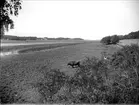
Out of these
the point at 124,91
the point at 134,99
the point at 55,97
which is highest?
the point at 124,91

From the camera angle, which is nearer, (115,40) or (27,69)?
(27,69)

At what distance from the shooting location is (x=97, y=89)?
19.0ft

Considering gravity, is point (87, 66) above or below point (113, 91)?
above

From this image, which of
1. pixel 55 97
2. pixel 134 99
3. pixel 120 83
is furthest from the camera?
pixel 55 97

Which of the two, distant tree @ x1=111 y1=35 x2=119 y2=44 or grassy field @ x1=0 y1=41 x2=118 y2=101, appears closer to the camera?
grassy field @ x1=0 y1=41 x2=118 y2=101

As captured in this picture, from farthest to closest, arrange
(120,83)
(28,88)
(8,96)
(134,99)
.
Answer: (28,88)
(8,96)
(120,83)
(134,99)

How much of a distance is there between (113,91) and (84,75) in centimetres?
209

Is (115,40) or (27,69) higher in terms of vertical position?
(115,40)

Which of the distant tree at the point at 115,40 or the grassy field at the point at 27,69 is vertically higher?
the distant tree at the point at 115,40

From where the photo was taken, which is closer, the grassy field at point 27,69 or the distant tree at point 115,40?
the grassy field at point 27,69

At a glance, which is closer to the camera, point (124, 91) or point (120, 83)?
point (124, 91)

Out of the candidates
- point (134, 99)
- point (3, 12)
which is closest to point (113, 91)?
point (134, 99)

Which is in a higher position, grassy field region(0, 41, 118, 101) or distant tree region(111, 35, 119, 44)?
distant tree region(111, 35, 119, 44)

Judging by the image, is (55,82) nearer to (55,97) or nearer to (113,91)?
(55,97)
